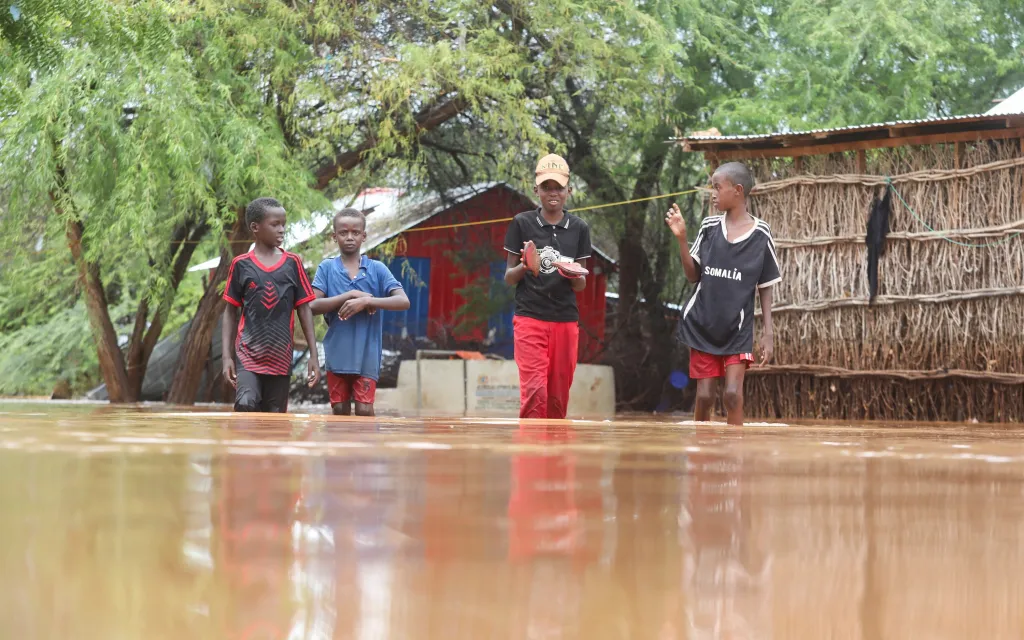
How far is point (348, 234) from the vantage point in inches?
241

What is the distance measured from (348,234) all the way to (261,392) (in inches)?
39.4

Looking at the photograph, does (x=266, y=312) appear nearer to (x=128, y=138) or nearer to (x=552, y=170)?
(x=552, y=170)

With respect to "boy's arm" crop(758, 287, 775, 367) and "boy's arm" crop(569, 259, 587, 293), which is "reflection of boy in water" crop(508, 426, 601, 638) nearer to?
"boy's arm" crop(569, 259, 587, 293)

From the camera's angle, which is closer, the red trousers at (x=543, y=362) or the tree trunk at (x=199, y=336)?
the red trousers at (x=543, y=362)

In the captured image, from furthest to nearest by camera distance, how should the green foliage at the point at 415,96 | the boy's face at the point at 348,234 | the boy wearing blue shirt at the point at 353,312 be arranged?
the green foliage at the point at 415,96, the boy's face at the point at 348,234, the boy wearing blue shirt at the point at 353,312

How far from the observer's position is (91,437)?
5.37ft

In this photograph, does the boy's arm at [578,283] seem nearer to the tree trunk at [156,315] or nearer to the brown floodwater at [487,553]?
the brown floodwater at [487,553]

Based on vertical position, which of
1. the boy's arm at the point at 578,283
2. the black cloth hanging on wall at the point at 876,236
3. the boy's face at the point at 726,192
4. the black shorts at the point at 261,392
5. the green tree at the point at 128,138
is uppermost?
the green tree at the point at 128,138

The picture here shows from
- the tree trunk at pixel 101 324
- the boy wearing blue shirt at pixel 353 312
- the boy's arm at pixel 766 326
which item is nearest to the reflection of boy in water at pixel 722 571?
the boy's arm at pixel 766 326

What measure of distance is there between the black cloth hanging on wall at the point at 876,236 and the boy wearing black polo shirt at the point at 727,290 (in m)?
5.30

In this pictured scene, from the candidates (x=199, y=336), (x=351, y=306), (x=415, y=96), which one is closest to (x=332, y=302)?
(x=351, y=306)

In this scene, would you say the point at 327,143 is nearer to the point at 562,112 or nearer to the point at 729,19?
the point at 562,112

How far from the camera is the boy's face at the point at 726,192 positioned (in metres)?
5.38

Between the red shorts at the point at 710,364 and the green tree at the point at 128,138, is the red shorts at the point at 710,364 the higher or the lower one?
the lower one
